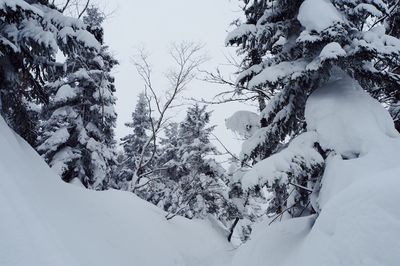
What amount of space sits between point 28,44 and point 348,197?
6.49m

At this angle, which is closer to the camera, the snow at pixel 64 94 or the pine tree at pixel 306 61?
the pine tree at pixel 306 61

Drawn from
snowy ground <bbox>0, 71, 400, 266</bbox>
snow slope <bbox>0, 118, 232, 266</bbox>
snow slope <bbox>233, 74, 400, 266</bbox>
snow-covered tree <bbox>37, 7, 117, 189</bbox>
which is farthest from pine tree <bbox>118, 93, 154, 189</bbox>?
snow slope <bbox>233, 74, 400, 266</bbox>

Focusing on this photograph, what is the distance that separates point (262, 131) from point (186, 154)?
1250cm

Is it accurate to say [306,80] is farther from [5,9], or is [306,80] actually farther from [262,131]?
[5,9]

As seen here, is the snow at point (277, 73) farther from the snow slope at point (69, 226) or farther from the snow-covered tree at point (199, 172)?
the snow-covered tree at point (199, 172)

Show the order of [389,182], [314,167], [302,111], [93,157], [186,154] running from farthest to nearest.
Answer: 1. [186,154]
2. [93,157]
3. [302,111]
4. [314,167]
5. [389,182]

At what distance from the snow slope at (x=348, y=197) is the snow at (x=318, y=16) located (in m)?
1.40

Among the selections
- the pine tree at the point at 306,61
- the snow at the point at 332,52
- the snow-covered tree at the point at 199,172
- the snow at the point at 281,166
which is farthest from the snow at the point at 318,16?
the snow-covered tree at the point at 199,172

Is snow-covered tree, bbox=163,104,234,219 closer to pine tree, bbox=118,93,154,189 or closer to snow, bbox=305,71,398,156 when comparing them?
pine tree, bbox=118,93,154,189

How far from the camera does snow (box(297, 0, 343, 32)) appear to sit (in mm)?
5812

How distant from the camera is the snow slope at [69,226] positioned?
11.4 feet

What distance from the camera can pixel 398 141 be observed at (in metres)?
5.24

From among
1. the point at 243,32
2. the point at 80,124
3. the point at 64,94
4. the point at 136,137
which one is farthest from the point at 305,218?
the point at 136,137

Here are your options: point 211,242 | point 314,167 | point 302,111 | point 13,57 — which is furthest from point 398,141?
point 211,242
